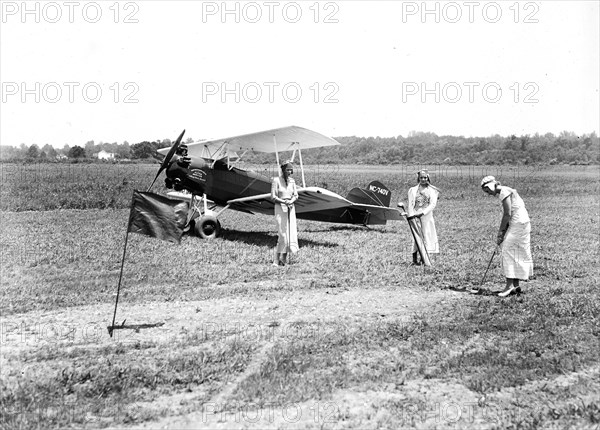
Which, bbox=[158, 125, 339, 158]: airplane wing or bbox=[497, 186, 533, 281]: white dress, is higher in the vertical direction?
bbox=[158, 125, 339, 158]: airplane wing

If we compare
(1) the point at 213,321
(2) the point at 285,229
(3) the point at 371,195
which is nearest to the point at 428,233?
(2) the point at 285,229

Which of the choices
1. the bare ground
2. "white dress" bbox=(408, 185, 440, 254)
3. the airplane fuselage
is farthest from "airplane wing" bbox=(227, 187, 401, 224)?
the bare ground

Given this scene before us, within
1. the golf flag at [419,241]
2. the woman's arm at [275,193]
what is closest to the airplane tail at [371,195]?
the golf flag at [419,241]

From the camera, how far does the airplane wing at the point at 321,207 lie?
14.1 m

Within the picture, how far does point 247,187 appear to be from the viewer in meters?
14.6

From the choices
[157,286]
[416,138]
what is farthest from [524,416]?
A: [416,138]

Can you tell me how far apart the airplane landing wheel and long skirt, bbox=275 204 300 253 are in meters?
3.77

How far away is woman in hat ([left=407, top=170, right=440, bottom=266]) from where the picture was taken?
406 inches

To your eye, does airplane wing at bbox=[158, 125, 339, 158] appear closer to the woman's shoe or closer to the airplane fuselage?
the airplane fuselage

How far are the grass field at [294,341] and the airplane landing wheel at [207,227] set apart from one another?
5.53 ft

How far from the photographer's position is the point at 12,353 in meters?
5.42

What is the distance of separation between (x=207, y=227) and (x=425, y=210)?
238 inches

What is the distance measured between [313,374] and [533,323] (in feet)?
10.1

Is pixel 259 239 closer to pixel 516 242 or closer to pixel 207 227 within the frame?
pixel 207 227
